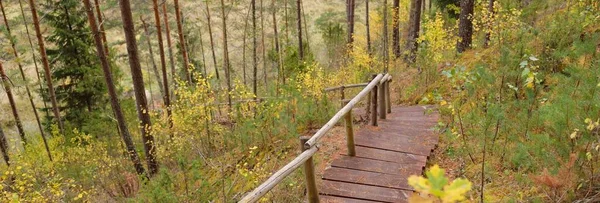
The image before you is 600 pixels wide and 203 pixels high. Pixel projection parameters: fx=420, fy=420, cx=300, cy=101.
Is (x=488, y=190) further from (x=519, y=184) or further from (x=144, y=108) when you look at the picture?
(x=144, y=108)

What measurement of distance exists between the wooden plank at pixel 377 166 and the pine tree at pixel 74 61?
1332 cm

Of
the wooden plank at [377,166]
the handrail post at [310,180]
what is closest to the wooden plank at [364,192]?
the handrail post at [310,180]

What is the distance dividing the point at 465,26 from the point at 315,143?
9.32 metres

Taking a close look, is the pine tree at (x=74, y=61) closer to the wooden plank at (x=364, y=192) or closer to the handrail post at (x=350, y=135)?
the handrail post at (x=350, y=135)

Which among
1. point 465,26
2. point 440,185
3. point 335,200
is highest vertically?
point 440,185

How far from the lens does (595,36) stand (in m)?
6.25

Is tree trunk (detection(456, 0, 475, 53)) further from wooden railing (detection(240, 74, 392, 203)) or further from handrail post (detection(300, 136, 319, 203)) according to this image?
handrail post (detection(300, 136, 319, 203))

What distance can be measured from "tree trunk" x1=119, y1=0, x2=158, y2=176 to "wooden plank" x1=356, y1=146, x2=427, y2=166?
5.81 m

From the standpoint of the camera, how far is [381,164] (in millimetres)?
6188

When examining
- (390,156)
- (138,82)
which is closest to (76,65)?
(138,82)

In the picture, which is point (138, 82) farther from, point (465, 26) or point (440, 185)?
point (440, 185)

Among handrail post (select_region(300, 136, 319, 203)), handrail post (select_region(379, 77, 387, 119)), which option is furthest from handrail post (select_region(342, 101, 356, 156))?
handrail post (select_region(379, 77, 387, 119))

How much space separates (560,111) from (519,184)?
44.9 inches

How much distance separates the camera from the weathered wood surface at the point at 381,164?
5383 millimetres
